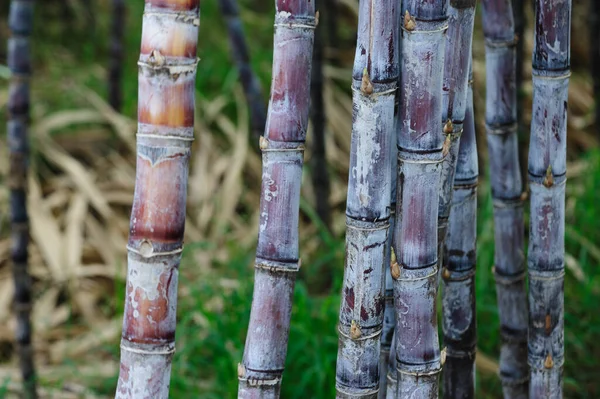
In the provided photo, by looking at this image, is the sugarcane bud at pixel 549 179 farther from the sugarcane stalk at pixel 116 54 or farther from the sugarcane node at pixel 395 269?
the sugarcane stalk at pixel 116 54

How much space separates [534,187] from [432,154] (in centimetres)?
32

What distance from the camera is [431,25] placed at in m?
0.99

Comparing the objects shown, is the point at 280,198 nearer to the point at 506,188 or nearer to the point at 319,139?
the point at 506,188

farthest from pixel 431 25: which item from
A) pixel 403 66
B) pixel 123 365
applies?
pixel 123 365

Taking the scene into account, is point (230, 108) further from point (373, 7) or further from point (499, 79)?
point (373, 7)

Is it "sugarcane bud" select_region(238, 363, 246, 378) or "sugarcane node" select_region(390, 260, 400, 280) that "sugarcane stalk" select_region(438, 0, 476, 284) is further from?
"sugarcane bud" select_region(238, 363, 246, 378)

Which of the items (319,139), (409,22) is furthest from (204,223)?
(409,22)

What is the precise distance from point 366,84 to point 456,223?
40cm

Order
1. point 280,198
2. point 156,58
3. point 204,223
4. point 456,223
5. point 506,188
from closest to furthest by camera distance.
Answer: point 156,58, point 280,198, point 456,223, point 506,188, point 204,223

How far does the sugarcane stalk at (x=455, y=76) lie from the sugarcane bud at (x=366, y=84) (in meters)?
0.12

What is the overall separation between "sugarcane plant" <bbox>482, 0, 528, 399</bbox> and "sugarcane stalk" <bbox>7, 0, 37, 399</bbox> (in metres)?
1.14

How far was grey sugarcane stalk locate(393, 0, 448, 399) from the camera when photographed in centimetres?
100

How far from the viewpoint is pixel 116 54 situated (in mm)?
3195

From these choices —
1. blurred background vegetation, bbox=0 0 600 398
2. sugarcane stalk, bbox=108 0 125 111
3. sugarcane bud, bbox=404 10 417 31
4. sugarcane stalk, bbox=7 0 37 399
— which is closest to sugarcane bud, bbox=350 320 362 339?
sugarcane bud, bbox=404 10 417 31
